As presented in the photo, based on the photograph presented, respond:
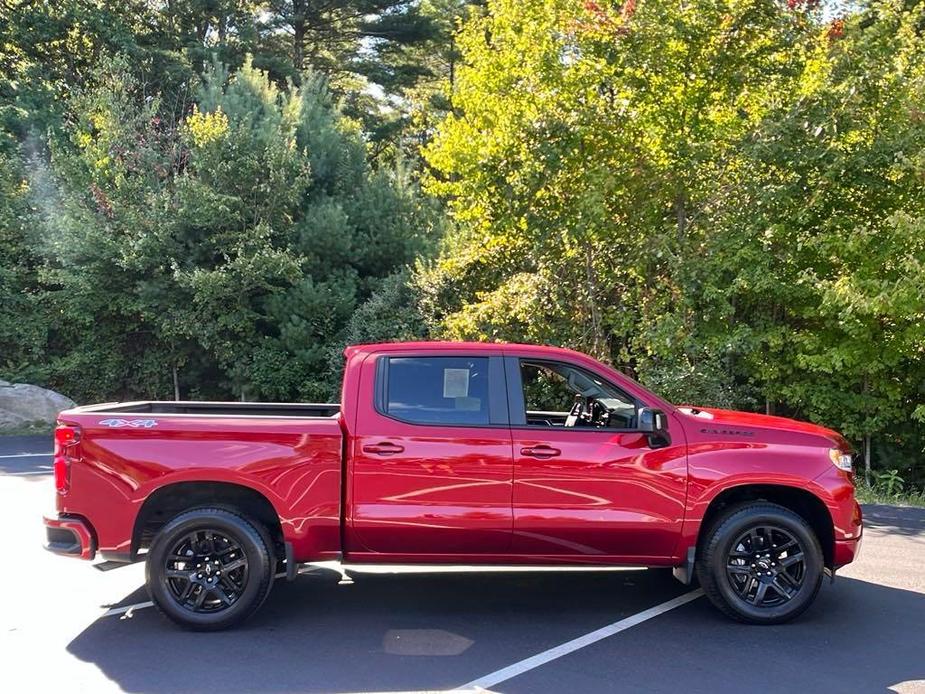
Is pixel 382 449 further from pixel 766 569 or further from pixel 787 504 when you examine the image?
pixel 787 504

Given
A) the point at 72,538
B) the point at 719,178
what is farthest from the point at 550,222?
the point at 72,538

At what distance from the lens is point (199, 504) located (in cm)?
567

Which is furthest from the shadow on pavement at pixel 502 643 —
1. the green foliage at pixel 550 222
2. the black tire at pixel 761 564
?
the green foliage at pixel 550 222

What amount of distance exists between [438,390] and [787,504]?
256 centimetres

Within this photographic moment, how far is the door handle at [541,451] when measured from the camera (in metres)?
5.58

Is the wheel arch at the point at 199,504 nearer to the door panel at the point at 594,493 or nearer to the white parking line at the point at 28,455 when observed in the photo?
the door panel at the point at 594,493

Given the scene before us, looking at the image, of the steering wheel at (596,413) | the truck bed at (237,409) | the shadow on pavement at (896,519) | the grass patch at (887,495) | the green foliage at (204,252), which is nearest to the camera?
the steering wheel at (596,413)

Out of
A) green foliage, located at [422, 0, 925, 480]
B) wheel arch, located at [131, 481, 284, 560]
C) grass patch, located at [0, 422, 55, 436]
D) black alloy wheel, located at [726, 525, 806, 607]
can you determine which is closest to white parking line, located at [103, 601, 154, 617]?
wheel arch, located at [131, 481, 284, 560]

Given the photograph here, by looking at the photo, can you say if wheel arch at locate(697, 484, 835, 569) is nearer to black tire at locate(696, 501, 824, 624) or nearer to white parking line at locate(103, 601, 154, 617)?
black tire at locate(696, 501, 824, 624)

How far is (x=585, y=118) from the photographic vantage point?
11.7 metres

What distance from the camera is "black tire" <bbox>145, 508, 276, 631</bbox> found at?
214 inches

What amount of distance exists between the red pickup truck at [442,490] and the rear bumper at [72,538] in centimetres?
1

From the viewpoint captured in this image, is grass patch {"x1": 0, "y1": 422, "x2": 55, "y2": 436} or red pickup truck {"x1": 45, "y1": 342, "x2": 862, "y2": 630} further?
grass patch {"x1": 0, "y1": 422, "x2": 55, "y2": 436}

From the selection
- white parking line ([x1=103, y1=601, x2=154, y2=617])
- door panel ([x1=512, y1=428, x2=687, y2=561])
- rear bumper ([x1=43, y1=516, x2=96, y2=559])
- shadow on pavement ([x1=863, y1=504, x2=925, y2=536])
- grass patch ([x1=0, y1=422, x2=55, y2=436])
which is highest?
door panel ([x1=512, y1=428, x2=687, y2=561])
